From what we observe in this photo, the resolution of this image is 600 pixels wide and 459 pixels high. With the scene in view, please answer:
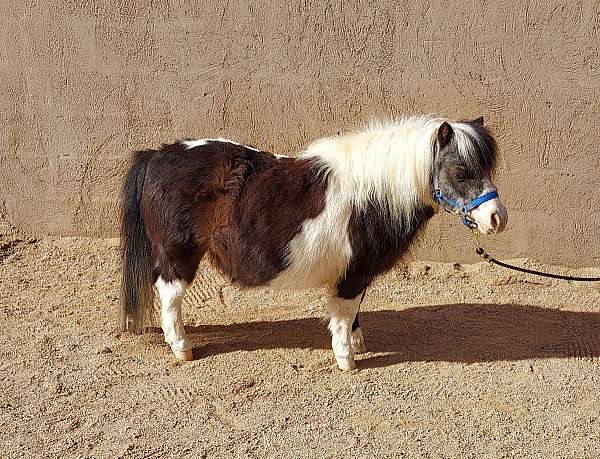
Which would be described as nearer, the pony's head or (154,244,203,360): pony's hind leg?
the pony's head

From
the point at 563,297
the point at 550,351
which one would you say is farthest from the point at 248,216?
the point at 563,297

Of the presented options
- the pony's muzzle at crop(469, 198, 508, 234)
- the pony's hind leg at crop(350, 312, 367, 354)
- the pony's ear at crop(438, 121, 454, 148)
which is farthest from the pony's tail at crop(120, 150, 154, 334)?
the pony's muzzle at crop(469, 198, 508, 234)

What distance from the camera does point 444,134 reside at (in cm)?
392

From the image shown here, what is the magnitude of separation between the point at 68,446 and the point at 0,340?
48.0 inches

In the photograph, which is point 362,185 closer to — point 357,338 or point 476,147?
point 476,147

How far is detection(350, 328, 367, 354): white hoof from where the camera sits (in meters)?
4.57

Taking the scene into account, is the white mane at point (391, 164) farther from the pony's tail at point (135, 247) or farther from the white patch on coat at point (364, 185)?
the pony's tail at point (135, 247)

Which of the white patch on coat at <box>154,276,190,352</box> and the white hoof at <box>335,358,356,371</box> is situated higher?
the white patch on coat at <box>154,276,190,352</box>

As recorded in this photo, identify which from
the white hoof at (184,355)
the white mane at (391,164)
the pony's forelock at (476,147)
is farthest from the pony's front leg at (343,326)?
the pony's forelock at (476,147)

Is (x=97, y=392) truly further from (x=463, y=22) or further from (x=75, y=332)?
(x=463, y=22)

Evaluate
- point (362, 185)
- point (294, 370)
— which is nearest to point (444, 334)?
point (294, 370)

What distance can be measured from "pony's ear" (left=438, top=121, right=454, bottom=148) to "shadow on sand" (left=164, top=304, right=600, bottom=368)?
1344 mm

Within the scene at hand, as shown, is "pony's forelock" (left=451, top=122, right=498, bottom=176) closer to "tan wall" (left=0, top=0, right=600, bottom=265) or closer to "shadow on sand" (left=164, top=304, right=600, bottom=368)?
"shadow on sand" (left=164, top=304, right=600, bottom=368)

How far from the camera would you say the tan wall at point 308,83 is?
5.30m
